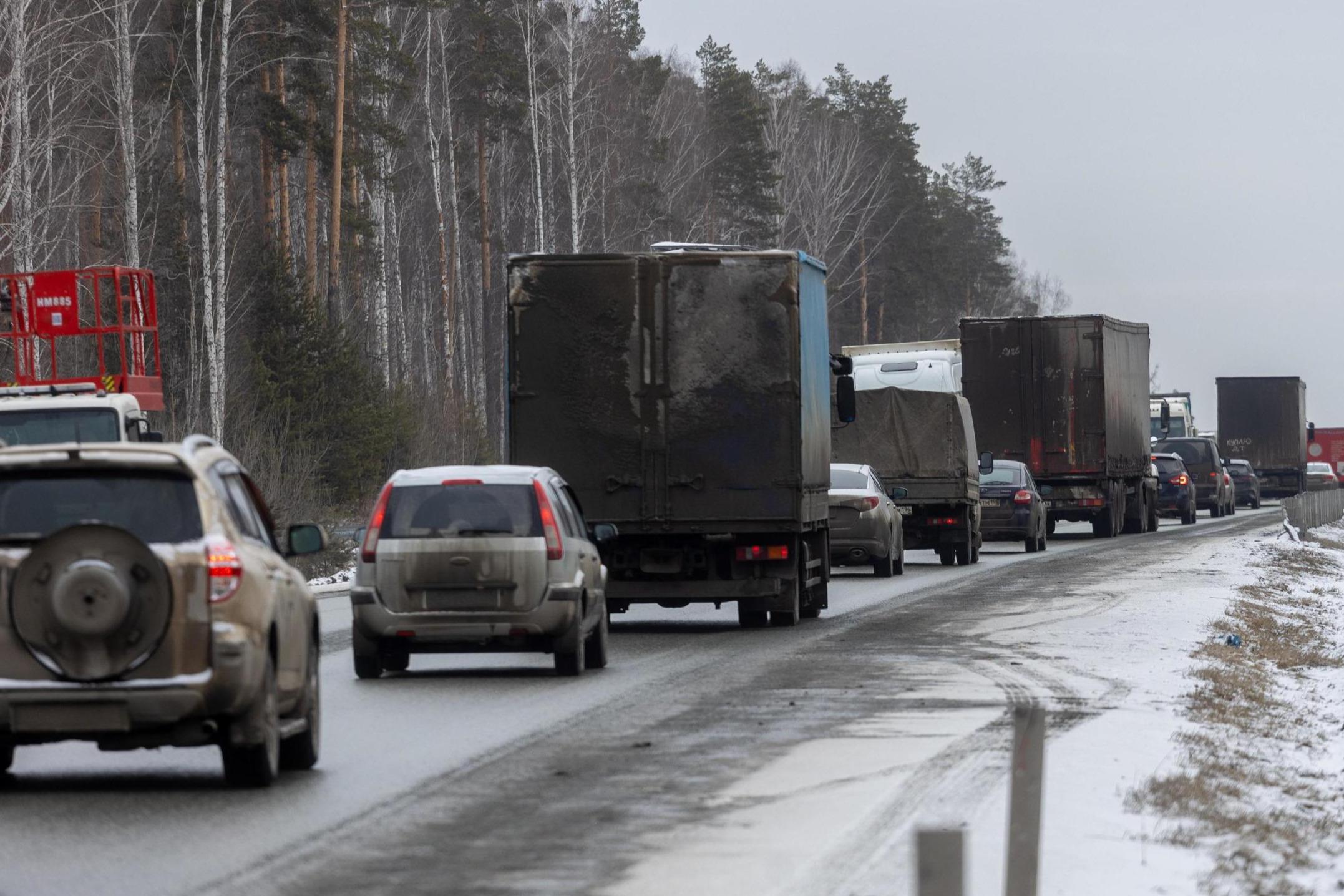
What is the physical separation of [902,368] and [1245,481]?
36.6 m

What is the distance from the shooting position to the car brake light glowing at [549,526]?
52.3 ft

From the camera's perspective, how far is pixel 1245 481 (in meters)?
73.1

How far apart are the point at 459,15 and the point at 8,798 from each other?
6665 cm


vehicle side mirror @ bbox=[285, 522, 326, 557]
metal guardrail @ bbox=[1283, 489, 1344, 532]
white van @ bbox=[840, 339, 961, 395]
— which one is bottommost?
metal guardrail @ bbox=[1283, 489, 1344, 532]

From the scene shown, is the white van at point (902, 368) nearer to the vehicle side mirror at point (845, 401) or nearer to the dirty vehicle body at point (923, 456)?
the dirty vehicle body at point (923, 456)

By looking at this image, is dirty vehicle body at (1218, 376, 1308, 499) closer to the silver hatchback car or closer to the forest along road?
the forest along road

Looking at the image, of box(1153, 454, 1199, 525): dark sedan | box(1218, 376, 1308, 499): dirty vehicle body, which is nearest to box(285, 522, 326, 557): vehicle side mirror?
box(1153, 454, 1199, 525): dark sedan

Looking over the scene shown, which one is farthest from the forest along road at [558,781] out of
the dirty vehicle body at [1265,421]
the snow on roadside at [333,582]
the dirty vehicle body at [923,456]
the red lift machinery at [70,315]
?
the dirty vehicle body at [1265,421]

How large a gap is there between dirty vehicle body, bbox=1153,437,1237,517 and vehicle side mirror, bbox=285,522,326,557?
5111cm

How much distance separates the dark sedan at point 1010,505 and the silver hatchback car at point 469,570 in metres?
23.2

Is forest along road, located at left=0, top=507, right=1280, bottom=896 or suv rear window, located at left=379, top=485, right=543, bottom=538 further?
suv rear window, located at left=379, top=485, right=543, bottom=538

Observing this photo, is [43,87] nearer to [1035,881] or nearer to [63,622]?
[63,622]

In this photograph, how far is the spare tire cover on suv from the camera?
9.56 meters

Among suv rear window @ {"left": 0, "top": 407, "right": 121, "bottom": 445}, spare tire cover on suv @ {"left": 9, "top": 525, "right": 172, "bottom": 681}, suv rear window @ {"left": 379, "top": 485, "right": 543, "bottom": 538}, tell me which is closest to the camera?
spare tire cover on suv @ {"left": 9, "top": 525, "right": 172, "bottom": 681}
